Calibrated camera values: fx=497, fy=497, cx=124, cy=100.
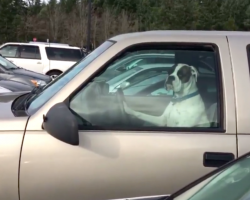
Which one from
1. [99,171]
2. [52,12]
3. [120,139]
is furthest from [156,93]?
[52,12]

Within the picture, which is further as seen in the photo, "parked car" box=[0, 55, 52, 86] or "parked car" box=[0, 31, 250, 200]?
"parked car" box=[0, 55, 52, 86]

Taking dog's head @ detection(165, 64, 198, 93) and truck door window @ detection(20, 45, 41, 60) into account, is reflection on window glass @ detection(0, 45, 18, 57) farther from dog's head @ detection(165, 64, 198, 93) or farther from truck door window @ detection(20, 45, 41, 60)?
dog's head @ detection(165, 64, 198, 93)

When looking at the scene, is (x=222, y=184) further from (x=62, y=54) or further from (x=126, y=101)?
(x=62, y=54)

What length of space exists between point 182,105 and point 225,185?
0.82 meters

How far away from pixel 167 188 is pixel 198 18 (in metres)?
47.1

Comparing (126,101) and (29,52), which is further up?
(29,52)

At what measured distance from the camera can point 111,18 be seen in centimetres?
4600

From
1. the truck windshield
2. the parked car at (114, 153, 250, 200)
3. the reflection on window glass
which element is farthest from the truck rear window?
the parked car at (114, 153, 250, 200)

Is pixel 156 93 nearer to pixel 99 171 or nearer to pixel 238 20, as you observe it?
pixel 99 171

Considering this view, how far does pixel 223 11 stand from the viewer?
171ft

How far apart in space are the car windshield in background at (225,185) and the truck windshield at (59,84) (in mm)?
1094

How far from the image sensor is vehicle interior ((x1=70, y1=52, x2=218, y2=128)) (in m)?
3.09

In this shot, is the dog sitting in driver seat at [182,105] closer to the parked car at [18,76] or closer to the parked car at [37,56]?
the parked car at [18,76]

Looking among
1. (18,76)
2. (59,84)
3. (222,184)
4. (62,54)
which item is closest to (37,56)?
(62,54)
